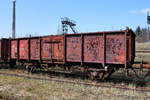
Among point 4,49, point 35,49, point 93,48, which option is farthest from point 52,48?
point 4,49

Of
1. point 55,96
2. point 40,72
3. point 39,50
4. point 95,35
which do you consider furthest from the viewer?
point 40,72

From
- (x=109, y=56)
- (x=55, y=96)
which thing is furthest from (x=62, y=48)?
(x=55, y=96)

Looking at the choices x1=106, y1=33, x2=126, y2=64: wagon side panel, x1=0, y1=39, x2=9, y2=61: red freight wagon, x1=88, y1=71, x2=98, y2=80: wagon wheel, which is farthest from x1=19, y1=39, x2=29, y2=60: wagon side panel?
x1=106, y1=33, x2=126, y2=64: wagon side panel

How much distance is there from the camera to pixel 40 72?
48.7 ft

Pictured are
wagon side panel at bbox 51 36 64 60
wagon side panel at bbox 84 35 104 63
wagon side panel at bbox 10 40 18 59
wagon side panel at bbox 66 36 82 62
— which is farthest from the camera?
wagon side panel at bbox 10 40 18 59

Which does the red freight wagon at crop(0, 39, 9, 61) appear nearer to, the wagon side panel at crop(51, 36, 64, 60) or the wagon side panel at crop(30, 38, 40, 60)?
the wagon side panel at crop(30, 38, 40, 60)

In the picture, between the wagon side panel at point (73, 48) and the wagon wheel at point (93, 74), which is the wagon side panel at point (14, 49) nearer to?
the wagon side panel at point (73, 48)

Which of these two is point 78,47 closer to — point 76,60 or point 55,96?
point 76,60

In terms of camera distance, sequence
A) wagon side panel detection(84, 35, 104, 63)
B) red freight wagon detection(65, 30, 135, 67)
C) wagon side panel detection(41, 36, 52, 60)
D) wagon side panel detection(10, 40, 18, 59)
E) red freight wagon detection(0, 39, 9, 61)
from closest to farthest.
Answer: red freight wagon detection(65, 30, 135, 67)
wagon side panel detection(84, 35, 104, 63)
wagon side panel detection(41, 36, 52, 60)
wagon side panel detection(10, 40, 18, 59)
red freight wagon detection(0, 39, 9, 61)

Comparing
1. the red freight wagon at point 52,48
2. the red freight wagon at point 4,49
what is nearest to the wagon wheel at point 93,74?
the red freight wagon at point 52,48

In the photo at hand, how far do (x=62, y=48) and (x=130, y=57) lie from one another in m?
4.53

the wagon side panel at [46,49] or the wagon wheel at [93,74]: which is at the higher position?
the wagon side panel at [46,49]

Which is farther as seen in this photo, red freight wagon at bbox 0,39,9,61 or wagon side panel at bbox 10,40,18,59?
red freight wagon at bbox 0,39,9,61

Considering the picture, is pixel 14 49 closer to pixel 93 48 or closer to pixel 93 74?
pixel 93 48
